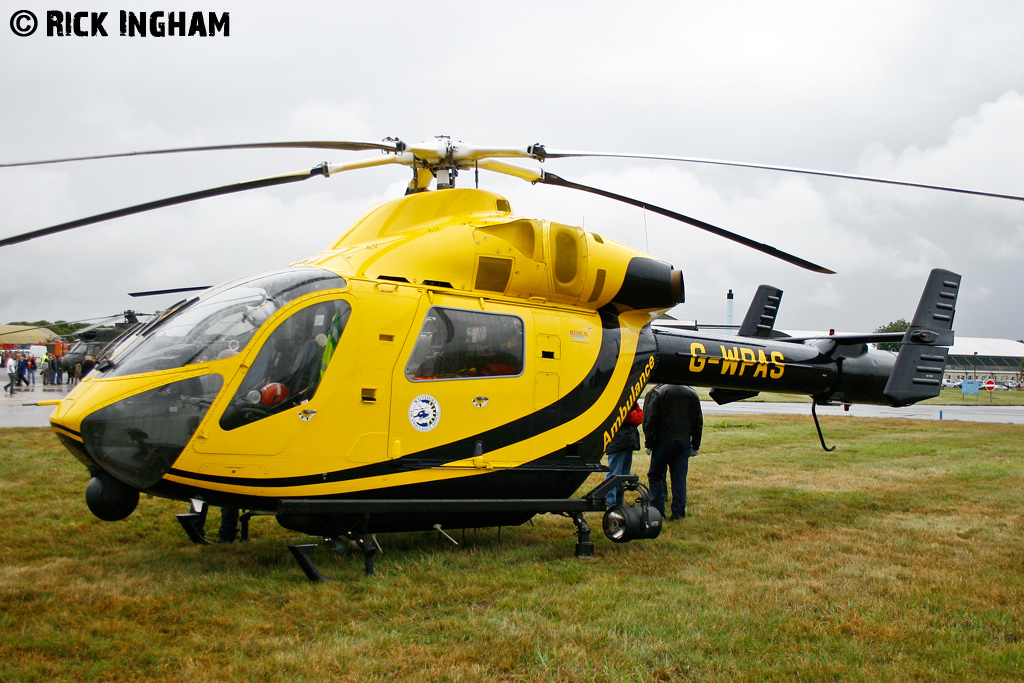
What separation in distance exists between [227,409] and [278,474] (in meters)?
0.64

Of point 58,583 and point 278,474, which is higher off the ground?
point 278,474

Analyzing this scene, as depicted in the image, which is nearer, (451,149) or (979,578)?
(979,578)

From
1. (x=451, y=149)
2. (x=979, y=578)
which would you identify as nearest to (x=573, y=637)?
(x=979, y=578)

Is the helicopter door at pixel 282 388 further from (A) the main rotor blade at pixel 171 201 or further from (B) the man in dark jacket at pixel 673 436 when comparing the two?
(B) the man in dark jacket at pixel 673 436

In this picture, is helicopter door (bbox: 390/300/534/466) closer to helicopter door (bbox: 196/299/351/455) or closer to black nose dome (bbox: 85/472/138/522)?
helicopter door (bbox: 196/299/351/455)

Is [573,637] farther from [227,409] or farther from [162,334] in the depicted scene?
[162,334]

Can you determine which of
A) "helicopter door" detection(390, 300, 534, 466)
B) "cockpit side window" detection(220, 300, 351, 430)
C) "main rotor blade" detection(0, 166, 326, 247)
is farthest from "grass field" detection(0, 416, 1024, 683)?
"main rotor blade" detection(0, 166, 326, 247)

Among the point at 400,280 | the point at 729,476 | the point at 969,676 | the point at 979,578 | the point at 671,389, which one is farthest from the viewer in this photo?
the point at 729,476

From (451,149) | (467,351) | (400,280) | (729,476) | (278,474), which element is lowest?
(729,476)

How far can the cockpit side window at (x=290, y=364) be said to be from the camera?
5.45 metres

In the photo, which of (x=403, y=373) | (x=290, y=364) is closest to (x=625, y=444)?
(x=403, y=373)

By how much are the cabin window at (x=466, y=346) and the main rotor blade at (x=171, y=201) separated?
1896mm

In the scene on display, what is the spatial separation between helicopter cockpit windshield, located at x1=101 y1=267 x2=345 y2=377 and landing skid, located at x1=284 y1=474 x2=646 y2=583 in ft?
4.39

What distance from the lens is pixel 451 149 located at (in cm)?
693
